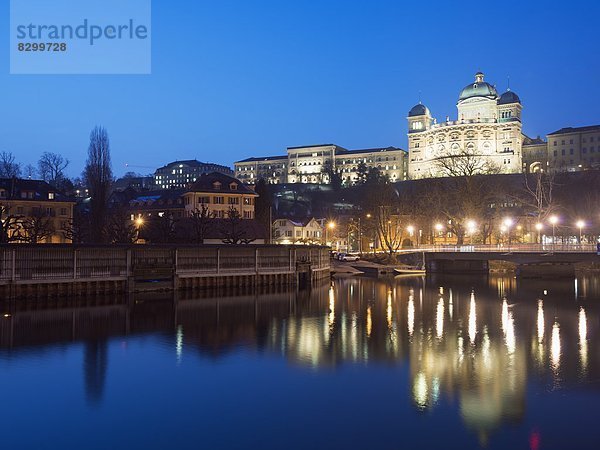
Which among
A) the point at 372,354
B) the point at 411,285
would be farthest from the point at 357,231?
the point at 372,354

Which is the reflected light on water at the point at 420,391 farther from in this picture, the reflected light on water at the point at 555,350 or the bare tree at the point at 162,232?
the bare tree at the point at 162,232

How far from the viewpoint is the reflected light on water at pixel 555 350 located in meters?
21.5

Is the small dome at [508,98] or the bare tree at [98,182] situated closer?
the bare tree at [98,182]

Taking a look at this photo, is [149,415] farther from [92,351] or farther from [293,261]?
[293,261]

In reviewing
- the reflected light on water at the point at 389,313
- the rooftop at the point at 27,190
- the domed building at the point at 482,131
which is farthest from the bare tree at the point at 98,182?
the domed building at the point at 482,131

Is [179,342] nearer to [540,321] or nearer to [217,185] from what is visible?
[540,321]

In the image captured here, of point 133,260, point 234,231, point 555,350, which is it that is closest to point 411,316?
point 555,350

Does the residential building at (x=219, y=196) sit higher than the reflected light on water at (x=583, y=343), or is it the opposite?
the residential building at (x=219, y=196)

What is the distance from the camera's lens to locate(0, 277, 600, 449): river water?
1461 centimetres

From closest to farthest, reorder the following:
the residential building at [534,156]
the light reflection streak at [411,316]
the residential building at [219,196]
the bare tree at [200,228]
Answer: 1. the light reflection streak at [411,316]
2. the bare tree at [200,228]
3. the residential building at [219,196]
4. the residential building at [534,156]

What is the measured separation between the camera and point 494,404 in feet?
55.0

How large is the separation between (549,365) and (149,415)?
15484 mm

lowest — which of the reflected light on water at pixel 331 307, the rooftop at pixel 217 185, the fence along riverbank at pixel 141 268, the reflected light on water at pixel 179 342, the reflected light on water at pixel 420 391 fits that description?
the reflected light on water at pixel 420 391

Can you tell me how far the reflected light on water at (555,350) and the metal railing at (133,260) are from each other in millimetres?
26764
